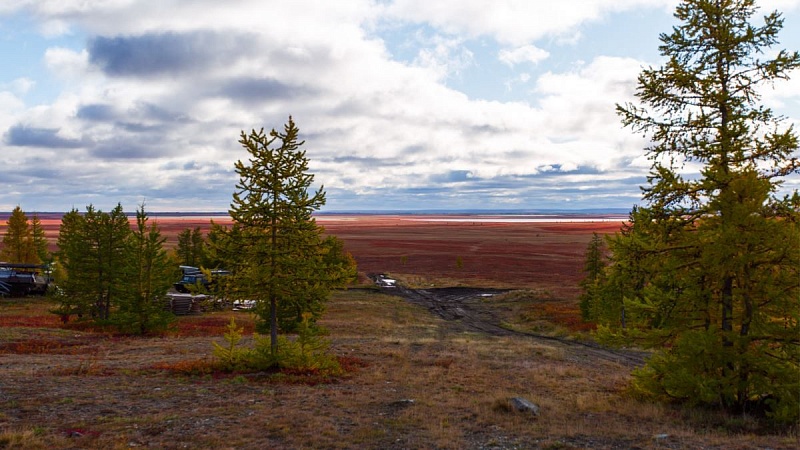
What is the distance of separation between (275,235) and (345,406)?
6.29m

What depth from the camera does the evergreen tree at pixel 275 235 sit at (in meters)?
15.9

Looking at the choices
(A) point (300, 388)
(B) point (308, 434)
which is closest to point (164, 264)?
(A) point (300, 388)

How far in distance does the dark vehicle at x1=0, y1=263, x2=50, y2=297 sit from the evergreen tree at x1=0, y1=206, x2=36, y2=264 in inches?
401

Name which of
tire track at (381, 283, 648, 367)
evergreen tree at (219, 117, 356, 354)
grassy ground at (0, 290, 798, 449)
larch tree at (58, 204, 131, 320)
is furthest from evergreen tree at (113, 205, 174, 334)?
tire track at (381, 283, 648, 367)

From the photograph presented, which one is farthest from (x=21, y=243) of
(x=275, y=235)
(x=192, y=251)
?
(x=275, y=235)

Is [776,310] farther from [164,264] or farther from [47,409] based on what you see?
[164,264]

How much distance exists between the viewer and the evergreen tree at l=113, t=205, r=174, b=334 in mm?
28203

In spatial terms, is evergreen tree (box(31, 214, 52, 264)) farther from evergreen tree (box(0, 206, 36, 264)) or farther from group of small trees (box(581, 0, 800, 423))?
group of small trees (box(581, 0, 800, 423))

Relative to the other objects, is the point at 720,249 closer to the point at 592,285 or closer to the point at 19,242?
the point at 592,285

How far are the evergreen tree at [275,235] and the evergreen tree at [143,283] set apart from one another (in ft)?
48.6

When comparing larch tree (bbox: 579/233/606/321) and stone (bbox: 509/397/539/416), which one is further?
larch tree (bbox: 579/233/606/321)

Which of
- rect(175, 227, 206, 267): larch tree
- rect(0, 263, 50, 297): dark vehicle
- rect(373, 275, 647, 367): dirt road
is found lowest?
rect(373, 275, 647, 367): dirt road

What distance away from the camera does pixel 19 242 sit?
59.9m

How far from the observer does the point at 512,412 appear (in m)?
12.4
